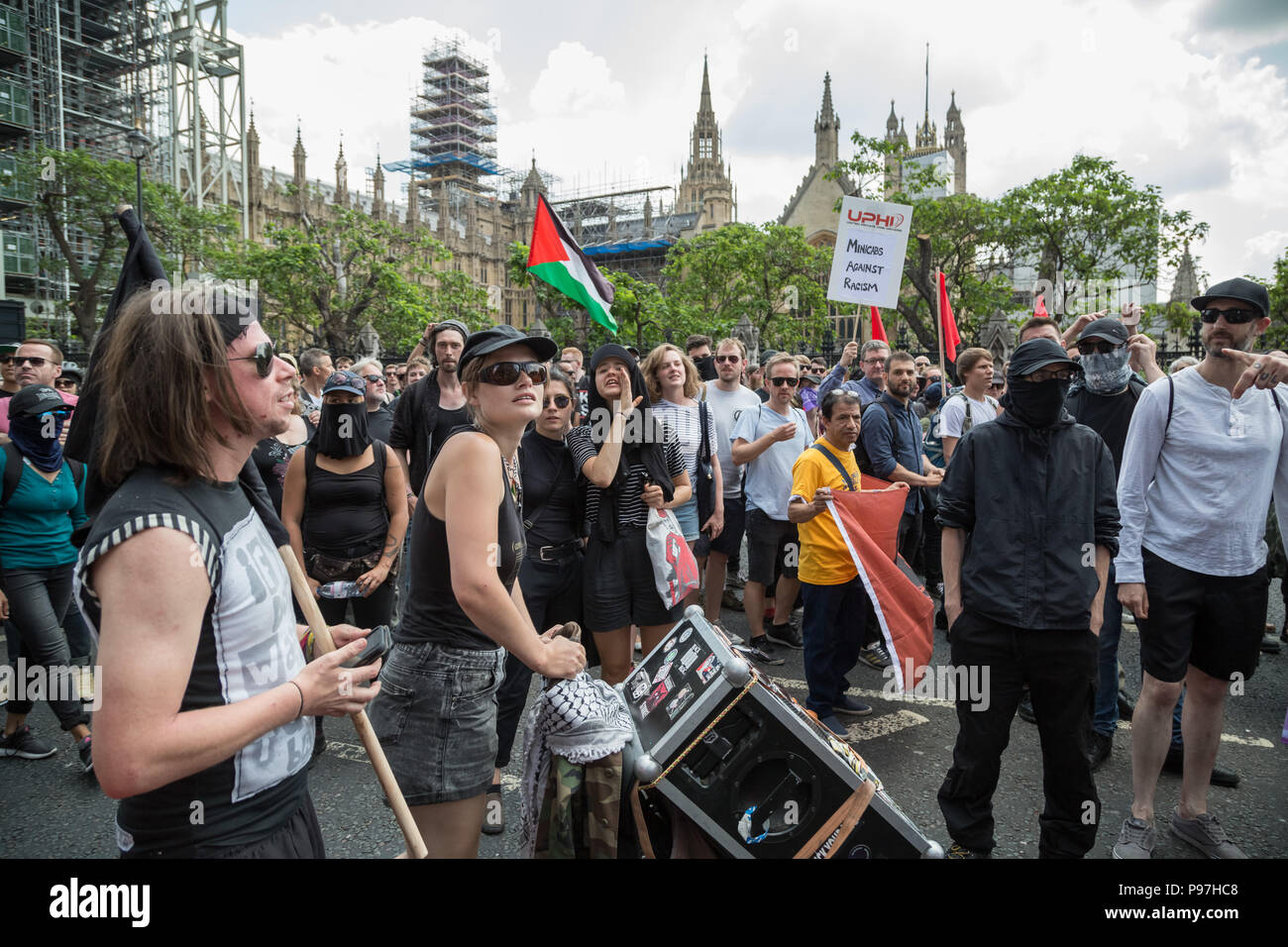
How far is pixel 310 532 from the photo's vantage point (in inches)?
171

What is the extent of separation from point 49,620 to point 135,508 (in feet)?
13.0

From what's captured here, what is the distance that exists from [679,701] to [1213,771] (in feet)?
10.9

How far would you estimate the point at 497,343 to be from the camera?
2.40 m

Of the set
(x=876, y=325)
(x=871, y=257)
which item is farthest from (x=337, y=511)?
(x=876, y=325)

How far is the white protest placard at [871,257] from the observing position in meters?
8.23

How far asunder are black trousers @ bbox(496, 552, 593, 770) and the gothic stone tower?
83.0 metres

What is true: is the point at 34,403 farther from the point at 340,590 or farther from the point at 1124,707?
the point at 1124,707

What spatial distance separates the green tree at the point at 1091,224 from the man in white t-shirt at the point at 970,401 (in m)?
26.0

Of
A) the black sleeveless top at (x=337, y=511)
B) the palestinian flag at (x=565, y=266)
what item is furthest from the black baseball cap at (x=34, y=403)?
the palestinian flag at (x=565, y=266)

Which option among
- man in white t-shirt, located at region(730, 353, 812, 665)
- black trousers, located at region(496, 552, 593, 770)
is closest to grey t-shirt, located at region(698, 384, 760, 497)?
man in white t-shirt, located at region(730, 353, 812, 665)

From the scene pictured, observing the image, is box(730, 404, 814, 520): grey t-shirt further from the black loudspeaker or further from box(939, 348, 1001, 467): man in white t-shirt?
the black loudspeaker

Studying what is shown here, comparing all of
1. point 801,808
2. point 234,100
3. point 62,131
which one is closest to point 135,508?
point 801,808

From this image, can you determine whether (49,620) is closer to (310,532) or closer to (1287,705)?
(310,532)

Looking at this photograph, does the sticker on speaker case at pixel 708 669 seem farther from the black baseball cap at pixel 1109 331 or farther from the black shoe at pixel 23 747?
the black shoe at pixel 23 747
